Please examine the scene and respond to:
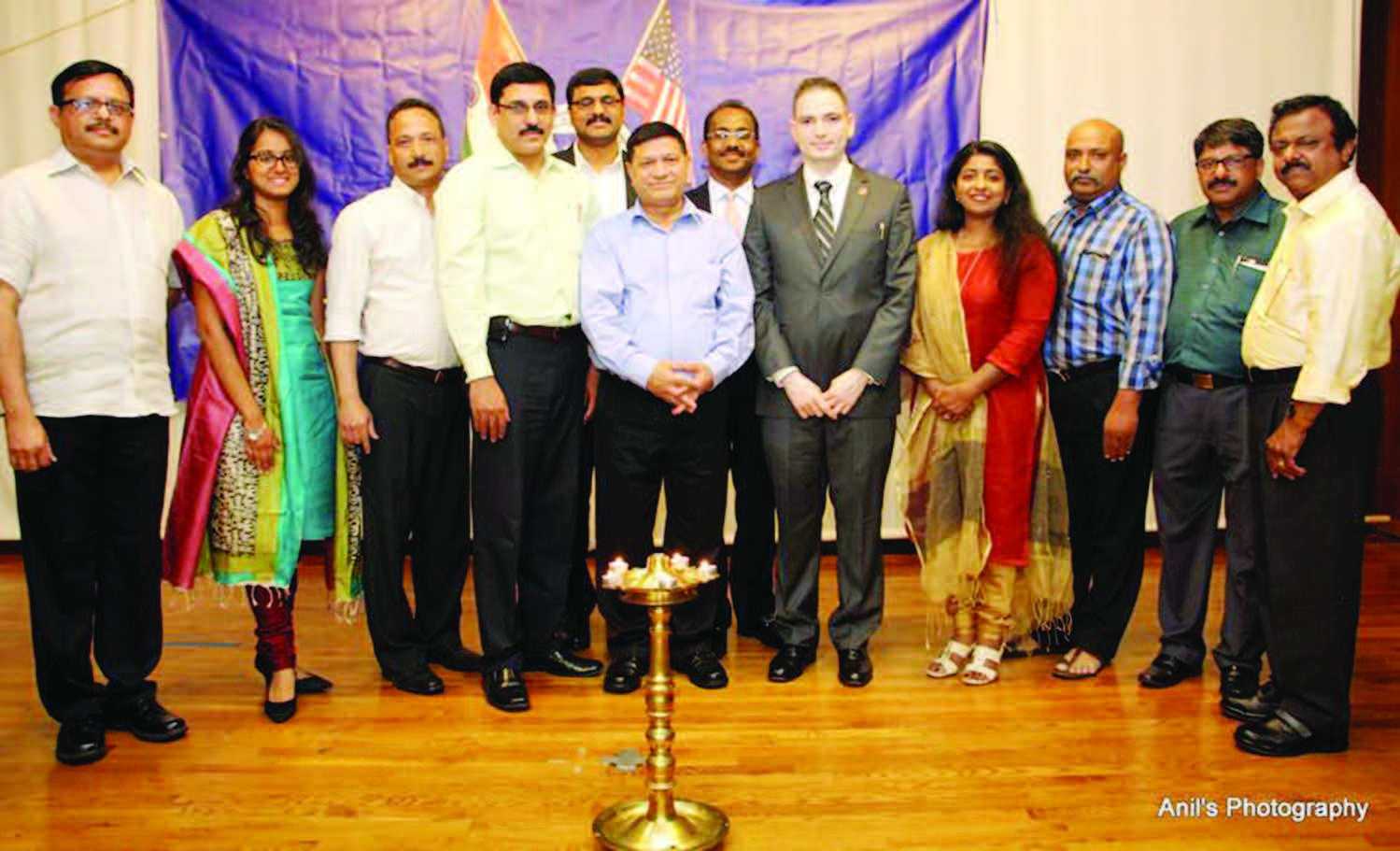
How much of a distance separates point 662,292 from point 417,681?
1261 mm

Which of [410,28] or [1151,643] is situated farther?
[410,28]

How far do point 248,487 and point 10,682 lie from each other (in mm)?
1057

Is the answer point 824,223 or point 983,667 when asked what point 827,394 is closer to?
point 824,223

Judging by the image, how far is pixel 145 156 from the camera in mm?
5027

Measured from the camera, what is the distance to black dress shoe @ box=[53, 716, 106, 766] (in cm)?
289

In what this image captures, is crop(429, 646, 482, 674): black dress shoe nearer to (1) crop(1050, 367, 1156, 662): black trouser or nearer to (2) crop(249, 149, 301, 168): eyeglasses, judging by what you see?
(2) crop(249, 149, 301, 168): eyeglasses

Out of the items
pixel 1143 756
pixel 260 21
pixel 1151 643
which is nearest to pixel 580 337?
pixel 1143 756

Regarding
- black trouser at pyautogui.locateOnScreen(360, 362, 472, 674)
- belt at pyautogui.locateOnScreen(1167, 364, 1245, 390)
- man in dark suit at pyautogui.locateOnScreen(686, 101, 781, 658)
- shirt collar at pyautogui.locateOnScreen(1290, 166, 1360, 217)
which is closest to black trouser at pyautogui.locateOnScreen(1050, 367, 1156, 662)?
belt at pyautogui.locateOnScreen(1167, 364, 1245, 390)

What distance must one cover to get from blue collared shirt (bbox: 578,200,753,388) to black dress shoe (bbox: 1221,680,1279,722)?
155 cm

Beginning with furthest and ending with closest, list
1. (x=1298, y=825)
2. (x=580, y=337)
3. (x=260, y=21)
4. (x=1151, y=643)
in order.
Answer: (x=260, y=21) → (x=1151, y=643) → (x=580, y=337) → (x=1298, y=825)

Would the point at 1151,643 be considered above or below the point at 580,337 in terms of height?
below

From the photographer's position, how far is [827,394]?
3.37 meters

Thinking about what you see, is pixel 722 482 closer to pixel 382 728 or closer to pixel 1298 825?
pixel 382 728

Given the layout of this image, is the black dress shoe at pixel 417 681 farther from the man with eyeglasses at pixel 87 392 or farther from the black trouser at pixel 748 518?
the black trouser at pixel 748 518
